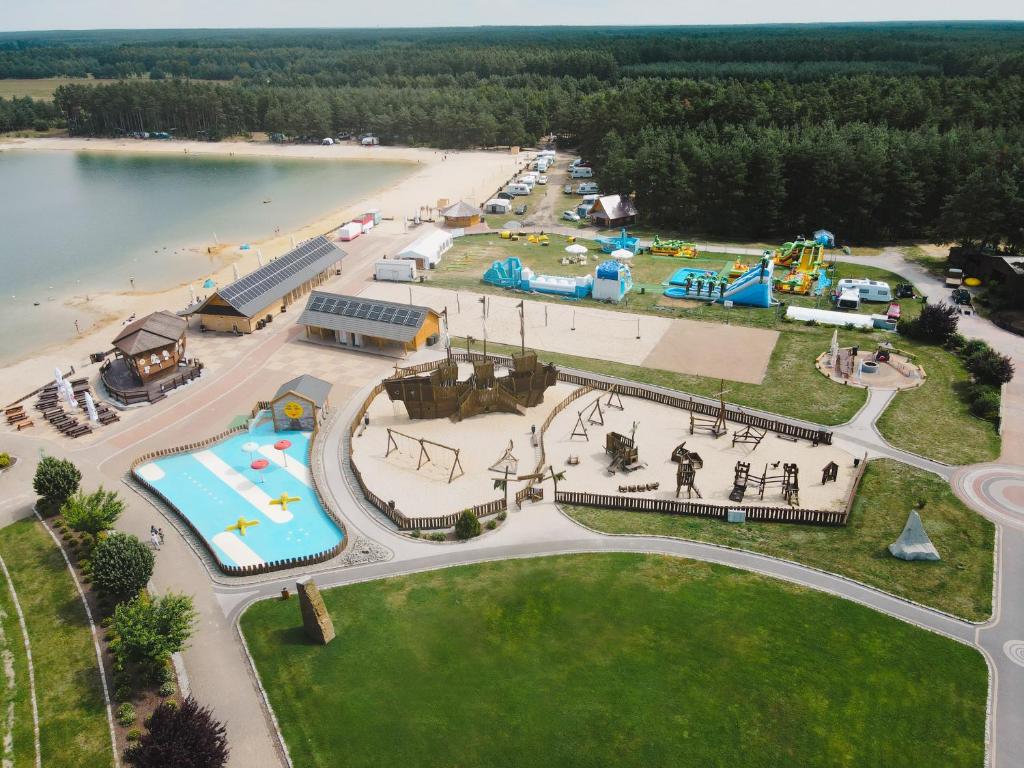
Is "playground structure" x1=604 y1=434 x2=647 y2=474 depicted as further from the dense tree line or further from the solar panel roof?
the dense tree line

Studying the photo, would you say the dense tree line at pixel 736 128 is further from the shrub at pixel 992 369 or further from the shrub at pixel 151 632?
the shrub at pixel 151 632

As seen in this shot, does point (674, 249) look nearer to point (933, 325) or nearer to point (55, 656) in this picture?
point (933, 325)

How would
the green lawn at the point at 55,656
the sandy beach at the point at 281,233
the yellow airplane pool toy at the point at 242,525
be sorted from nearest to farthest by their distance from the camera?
the green lawn at the point at 55,656 → the yellow airplane pool toy at the point at 242,525 → the sandy beach at the point at 281,233

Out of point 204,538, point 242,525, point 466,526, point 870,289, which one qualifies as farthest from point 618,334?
point 204,538

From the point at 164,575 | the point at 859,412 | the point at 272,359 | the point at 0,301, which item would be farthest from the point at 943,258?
the point at 0,301

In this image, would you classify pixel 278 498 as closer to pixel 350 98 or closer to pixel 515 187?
pixel 515 187

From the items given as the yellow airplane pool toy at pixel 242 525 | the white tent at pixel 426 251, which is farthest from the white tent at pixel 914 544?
the white tent at pixel 426 251
